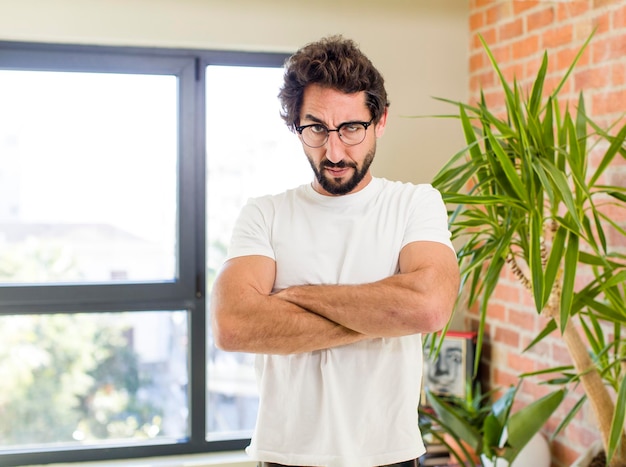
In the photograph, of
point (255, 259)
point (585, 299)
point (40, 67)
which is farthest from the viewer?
point (40, 67)

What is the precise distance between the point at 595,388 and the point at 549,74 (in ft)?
3.97

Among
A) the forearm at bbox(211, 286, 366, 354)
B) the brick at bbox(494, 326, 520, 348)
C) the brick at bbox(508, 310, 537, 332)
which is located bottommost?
the brick at bbox(494, 326, 520, 348)

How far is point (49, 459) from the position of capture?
338 cm

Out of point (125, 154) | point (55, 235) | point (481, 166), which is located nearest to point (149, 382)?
point (55, 235)

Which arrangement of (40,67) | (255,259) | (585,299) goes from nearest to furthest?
1. (255,259)
2. (585,299)
3. (40,67)

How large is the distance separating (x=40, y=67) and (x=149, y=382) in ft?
4.66

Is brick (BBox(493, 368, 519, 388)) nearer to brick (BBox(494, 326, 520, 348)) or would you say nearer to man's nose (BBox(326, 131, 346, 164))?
brick (BBox(494, 326, 520, 348))

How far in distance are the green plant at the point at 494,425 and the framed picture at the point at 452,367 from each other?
245mm

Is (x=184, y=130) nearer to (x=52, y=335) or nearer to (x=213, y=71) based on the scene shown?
(x=213, y=71)

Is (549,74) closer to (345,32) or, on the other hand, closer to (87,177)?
(345,32)

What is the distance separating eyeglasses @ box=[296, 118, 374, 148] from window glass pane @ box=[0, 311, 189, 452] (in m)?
1.89

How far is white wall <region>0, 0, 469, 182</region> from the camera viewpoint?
319 cm

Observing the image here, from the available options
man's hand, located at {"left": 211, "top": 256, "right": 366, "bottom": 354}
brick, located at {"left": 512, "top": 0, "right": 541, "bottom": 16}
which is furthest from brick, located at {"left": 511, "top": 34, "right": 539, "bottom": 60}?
man's hand, located at {"left": 211, "top": 256, "right": 366, "bottom": 354}

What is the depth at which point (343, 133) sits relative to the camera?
5.90 feet
